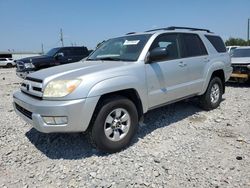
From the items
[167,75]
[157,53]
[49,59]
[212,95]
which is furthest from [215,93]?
[49,59]

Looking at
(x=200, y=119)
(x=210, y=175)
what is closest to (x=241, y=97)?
(x=200, y=119)

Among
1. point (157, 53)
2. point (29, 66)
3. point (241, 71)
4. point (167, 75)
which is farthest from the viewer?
point (29, 66)

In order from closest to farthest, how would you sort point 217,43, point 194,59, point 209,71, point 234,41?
1. point 194,59
2. point 209,71
3. point 217,43
4. point 234,41

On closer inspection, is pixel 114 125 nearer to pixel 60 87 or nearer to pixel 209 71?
pixel 60 87

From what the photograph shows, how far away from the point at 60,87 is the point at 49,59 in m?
9.52

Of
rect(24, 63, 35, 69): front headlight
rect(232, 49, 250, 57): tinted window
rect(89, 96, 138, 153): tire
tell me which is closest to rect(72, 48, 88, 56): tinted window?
rect(24, 63, 35, 69): front headlight

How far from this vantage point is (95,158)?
3637mm

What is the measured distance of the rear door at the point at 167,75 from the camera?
420 cm

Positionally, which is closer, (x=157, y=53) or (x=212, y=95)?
(x=157, y=53)

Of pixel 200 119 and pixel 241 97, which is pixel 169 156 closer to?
pixel 200 119

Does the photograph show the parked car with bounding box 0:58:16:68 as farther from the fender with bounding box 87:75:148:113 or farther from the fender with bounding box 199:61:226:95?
the fender with bounding box 87:75:148:113

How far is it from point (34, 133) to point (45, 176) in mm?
1573

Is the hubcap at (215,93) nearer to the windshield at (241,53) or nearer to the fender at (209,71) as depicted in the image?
the fender at (209,71)

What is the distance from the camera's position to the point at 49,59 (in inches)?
482
